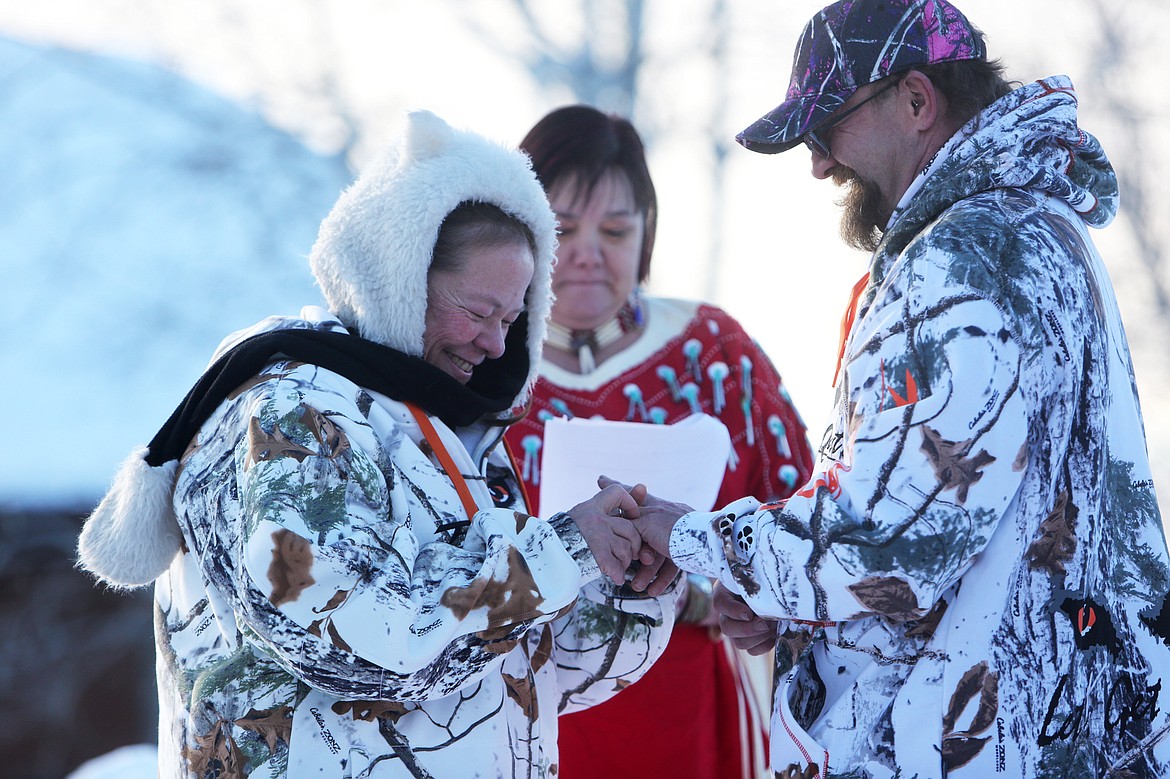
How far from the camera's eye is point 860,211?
2359mm

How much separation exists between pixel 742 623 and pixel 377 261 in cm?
96

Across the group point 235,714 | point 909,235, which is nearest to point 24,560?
Answer: point 235,714

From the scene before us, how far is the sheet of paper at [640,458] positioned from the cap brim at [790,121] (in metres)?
0.79

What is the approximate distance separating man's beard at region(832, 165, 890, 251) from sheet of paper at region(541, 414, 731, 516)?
25.4 inches

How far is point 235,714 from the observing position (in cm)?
198

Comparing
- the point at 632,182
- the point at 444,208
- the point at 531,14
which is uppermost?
the point at 531,14

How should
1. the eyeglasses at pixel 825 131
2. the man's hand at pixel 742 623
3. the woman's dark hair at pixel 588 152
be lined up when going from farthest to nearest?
the woman's dark hair at pixel 588 152 < the man's hand at pixel 742 623 < the eyeglasses at pixel 825 131

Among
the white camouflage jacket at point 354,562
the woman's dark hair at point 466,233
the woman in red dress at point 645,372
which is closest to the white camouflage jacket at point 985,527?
the white camouflage jacket at point 354,562

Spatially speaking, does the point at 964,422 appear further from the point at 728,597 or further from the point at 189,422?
the point at 189,422

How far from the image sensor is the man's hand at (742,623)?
2289mm

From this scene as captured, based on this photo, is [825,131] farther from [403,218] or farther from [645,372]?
[645,372]

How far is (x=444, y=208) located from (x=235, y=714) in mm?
934

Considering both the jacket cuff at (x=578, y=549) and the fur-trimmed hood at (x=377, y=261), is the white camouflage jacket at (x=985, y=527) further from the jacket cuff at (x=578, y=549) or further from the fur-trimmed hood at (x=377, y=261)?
the fur-trimmed hood at (x=377, y=261)

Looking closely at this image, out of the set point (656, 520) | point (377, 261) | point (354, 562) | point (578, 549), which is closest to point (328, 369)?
point (377, 261)
